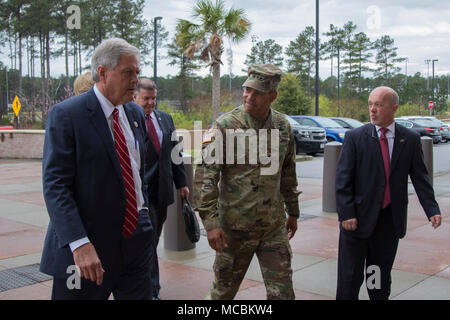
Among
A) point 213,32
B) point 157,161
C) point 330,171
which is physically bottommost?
point 330,171

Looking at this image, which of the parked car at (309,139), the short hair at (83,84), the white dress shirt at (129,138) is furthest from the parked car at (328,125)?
the white dress shirt at (129,138)

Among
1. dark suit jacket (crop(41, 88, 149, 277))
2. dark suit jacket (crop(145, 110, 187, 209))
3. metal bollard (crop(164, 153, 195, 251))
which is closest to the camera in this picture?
dark suit jacket (crop(41, 88, 149, 277))

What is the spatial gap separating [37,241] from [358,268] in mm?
4306

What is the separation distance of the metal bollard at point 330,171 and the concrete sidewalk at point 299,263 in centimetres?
21

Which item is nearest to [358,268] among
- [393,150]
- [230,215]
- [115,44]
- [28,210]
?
[393,150]

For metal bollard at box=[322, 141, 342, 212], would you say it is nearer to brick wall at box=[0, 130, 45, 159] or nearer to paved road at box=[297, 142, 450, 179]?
paved road at box=[297, 142, 450, 179]

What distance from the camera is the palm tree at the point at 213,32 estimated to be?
25594 millimetres

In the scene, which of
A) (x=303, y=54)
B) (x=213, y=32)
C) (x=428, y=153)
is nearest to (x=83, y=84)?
(x=428, y=153)

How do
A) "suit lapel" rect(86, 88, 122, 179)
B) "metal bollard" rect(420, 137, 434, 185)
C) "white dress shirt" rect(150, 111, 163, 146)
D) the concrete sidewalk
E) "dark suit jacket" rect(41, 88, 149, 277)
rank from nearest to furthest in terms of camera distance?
"dark suit jacket" rect(41, 88, 149, 277)
"suit lapel" rect(86, 88, 122, 179)
"white dress shirt" rect(150, 111, 163, 146)
the concrete sidewalk
"metal bollard" rect(420, 137, 434, 185)

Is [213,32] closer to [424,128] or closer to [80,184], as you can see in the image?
[424,128]

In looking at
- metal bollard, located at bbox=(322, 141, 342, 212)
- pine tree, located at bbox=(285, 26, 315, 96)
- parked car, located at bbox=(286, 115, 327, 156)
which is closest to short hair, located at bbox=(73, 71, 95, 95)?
metal bollard, located at bbox=(322, 141, 342, 212)

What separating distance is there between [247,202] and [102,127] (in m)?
1.01

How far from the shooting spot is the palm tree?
25.6 metres

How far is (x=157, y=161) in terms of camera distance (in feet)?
13.2
